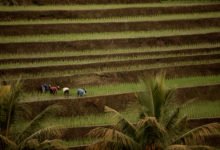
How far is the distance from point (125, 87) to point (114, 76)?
0.45 meters

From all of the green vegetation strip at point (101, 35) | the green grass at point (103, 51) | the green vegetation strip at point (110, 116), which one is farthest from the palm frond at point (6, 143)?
the green vegetation strip at point (101, 35)

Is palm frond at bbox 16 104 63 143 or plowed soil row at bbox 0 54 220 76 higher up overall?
plowed soil row at bbox 0 54 220 76

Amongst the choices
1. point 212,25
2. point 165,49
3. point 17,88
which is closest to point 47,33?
point 165,49

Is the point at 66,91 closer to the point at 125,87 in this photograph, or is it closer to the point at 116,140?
the point at 125,87

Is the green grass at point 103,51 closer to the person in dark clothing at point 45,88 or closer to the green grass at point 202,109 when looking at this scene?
the person in dark clothing at point 45,88

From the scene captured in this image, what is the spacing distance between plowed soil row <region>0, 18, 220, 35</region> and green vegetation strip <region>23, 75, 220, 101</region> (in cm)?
286

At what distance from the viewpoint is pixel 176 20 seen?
17109mm

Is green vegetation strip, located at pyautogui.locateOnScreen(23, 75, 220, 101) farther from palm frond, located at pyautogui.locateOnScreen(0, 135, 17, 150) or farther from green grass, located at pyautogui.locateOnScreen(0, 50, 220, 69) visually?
palm frond, located at pyautogui.locateOnScreen(0, 135, 17, 150)

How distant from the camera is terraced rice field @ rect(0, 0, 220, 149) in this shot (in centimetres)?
1294

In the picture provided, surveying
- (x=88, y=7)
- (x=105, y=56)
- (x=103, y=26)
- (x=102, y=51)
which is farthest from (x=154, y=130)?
(x=88, y=7)

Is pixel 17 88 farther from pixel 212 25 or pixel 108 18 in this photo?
pixel 212 25

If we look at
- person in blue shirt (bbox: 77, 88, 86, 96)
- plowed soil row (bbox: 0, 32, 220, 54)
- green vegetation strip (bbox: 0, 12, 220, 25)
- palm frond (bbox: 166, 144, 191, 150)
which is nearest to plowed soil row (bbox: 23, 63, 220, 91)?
person in blue shirt (bbox: 77, 88, 86, 96)

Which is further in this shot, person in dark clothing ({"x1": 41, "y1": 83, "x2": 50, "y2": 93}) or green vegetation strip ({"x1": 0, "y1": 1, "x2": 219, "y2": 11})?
green vegetation strip ({"x1": 0, "y1": 1, "x2": 219, "y2": 11})

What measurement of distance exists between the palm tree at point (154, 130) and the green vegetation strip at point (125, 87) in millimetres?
2938
